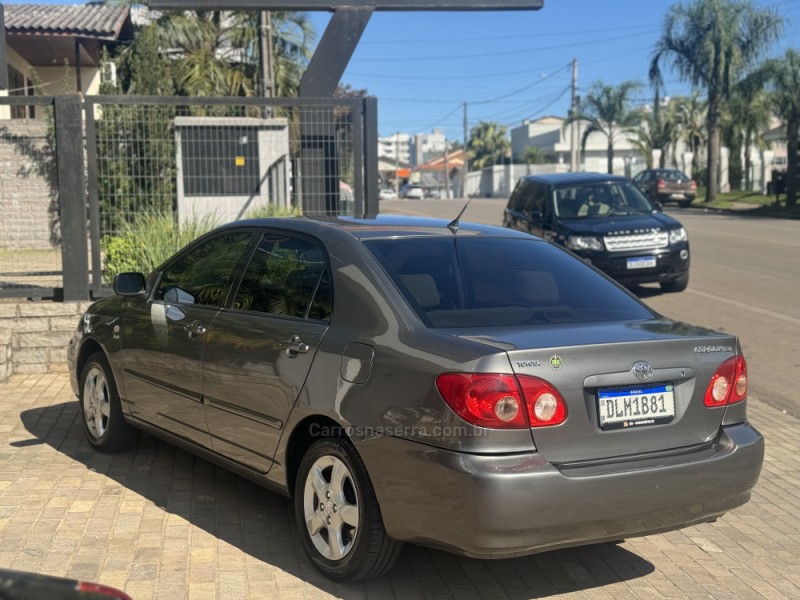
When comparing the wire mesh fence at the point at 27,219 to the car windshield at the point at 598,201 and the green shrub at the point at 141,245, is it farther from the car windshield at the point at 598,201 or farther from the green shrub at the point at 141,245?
the car windshield at the point at 598,201

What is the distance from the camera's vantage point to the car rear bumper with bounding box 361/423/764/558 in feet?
12.3

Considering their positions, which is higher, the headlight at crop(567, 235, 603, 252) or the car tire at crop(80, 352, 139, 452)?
the headlight at crop(567, 235, 603, 252)

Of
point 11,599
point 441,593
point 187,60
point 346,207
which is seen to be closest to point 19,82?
point 187,60

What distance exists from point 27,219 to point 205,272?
5.73 m

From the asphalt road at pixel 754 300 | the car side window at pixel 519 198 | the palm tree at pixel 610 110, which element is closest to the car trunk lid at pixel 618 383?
the asphalt road at pixel 754 300

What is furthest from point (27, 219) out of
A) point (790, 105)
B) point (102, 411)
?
point (790, 105)

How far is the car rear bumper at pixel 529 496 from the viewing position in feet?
12.3

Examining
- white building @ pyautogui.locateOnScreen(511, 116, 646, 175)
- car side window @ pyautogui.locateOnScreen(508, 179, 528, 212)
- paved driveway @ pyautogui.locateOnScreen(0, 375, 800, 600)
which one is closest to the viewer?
paved driveway @ pyautogui.locateOnScreen(0, 375, 800, 600)

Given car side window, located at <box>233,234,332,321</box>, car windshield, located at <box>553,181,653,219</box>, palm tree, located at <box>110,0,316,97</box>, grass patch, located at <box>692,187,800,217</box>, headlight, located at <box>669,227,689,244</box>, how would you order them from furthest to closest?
grass patch, located at <box>692,187,800,217</box>
palm tree, located at <box>110,0,316,97</box>
car windshield, located at <box>553,181,653,219</box>
headlight, located at <box>669,227,689,244</box>
car side window, located at <box>233,234,332,321</box>

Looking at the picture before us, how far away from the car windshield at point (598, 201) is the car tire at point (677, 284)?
1.19 metres

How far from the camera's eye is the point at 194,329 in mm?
5383

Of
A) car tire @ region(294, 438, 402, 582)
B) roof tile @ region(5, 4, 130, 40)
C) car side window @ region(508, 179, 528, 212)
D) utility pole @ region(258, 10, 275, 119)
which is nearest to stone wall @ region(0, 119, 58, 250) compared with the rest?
car tire @ region(294, 438, 402, 582)

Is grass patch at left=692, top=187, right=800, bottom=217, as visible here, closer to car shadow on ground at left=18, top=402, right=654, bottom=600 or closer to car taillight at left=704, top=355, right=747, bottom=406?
car shadow on ground at left=18, top=402, right=654, bottom=600

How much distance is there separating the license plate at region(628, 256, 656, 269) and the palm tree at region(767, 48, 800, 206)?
25.2 metres
